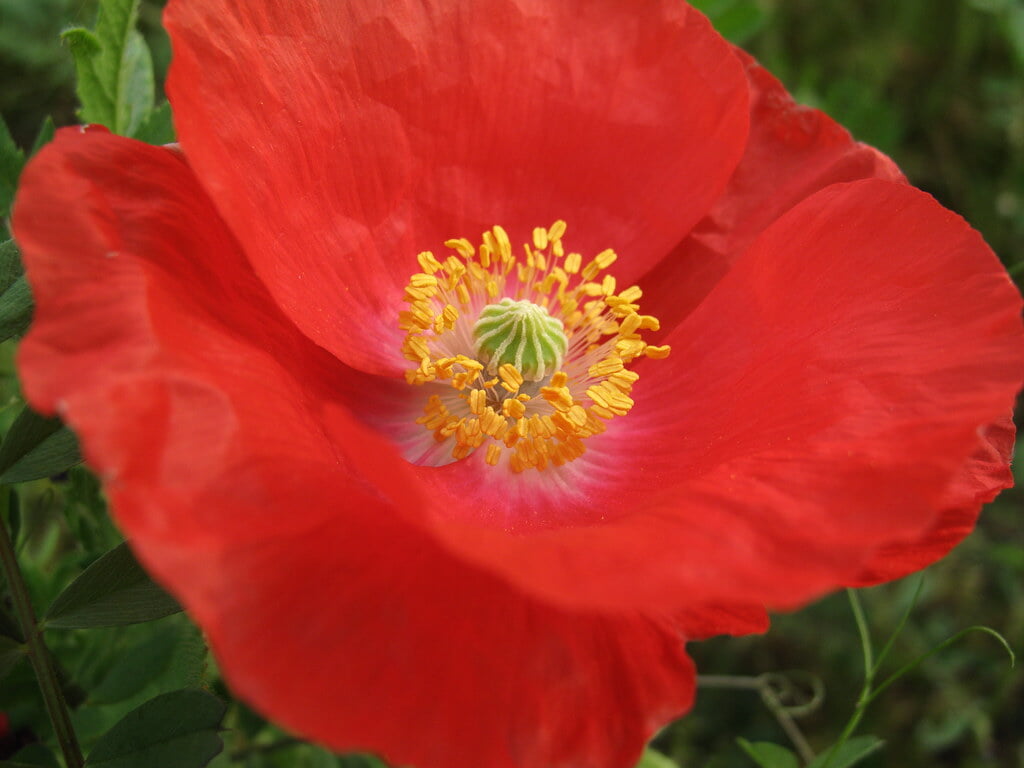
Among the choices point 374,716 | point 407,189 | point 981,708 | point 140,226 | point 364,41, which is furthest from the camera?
point 981,708

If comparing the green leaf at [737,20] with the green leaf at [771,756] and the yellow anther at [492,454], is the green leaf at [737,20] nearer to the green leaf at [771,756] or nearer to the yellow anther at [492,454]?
the yellow anther at [492,454]

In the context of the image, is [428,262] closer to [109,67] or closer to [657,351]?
[657,351]

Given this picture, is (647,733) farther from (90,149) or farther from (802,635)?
(802,635)

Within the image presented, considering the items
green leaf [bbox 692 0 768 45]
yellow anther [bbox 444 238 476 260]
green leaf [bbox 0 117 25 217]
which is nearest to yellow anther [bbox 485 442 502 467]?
yellow anther [bbox 444 238 476 260]

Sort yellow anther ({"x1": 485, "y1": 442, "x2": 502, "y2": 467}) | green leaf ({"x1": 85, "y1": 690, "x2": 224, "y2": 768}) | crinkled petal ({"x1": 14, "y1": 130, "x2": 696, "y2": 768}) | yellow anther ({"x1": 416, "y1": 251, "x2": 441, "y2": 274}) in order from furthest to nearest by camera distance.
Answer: yellow anther ({"x1": 416, "y1": 251, "x2": 441, "y2": 274})
yellow anther ({"x1": 485, "y1": 442, "x2": 502, "y2": 467})
green leaf ({"x1": 85, "y1": 690, "x2": 224, "y2": 768})
crinkled petal ({"x1": 14, "y1": 130, "x2": 696, "y2": 768})

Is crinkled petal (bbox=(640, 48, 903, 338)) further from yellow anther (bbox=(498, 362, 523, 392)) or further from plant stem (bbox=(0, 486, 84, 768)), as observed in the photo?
plant stem (bbox=(0, 486, 84, 768))

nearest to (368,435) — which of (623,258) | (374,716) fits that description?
(374,716)

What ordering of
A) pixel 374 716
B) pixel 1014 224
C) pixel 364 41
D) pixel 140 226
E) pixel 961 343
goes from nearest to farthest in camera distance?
pixel 374 716, pixel 140 226, pixel 961 343, pixel 364 41, pixel 1014 224
